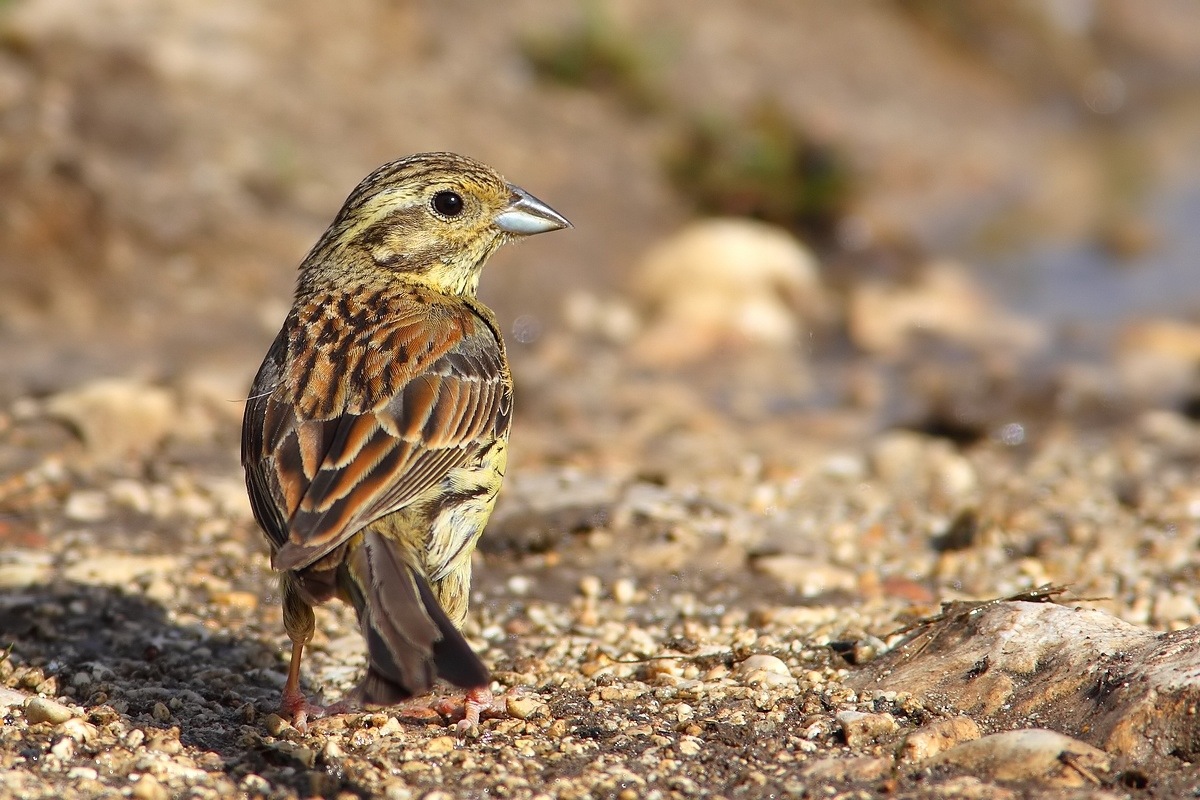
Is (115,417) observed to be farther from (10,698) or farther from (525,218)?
(10,698)

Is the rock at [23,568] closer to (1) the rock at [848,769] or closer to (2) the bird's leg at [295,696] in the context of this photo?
(2) the bird's leg at [295,696]

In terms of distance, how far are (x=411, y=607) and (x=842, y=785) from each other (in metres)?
1.24

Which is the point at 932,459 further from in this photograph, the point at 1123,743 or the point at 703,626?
the point at 1123,743

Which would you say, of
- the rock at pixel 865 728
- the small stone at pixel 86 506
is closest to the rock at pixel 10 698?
the small stone at pixel 86 506

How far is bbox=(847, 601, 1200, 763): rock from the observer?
3836 mm

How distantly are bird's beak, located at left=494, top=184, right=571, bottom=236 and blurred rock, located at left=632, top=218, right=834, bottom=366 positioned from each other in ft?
11.5

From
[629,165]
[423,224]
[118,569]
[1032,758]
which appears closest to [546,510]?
[423,224]

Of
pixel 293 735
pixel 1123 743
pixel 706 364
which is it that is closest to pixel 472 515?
pixel 293 735

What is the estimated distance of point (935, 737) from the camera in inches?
158

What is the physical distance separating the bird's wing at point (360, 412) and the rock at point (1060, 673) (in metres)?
1.52

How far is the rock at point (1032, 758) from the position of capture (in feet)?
12.3

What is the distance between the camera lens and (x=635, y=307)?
9.77 m

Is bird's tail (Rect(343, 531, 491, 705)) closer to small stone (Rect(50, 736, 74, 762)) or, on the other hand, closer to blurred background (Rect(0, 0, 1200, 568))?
small stone (Rect(50, 736, 74, 762))

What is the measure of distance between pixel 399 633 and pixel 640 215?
24.9 feet
